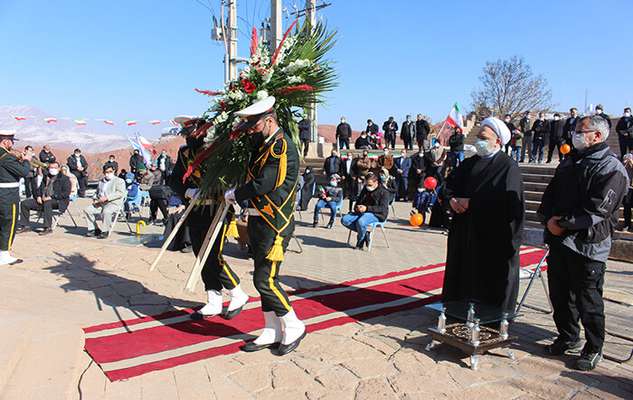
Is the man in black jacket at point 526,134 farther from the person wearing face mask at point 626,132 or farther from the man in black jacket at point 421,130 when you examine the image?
the man in black jacket at point 421,130

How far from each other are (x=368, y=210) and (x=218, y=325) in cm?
481

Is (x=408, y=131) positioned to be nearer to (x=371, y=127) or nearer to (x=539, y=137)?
(x=371, y=127)

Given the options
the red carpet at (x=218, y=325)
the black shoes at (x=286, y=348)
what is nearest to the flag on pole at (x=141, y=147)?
the red carpet at (x=218, y=325)

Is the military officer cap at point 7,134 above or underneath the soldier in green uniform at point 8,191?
above

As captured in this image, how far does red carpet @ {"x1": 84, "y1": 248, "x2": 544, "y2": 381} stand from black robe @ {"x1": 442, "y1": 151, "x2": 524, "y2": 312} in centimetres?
107

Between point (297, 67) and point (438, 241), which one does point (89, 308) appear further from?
point (438, 241)

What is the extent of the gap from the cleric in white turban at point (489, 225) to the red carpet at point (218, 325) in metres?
1.06

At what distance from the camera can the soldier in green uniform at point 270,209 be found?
428cm

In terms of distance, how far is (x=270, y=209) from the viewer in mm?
4344

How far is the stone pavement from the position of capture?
359 centimetres

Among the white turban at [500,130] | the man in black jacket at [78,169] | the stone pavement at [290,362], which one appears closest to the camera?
the stone pavement at [290,362]

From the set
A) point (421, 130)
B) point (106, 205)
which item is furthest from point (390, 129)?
point (106, 205)

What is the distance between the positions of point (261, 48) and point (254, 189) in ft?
4.63

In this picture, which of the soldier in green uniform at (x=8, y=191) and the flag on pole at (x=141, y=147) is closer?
the soldier in green uniform at (x=8, y=191)
